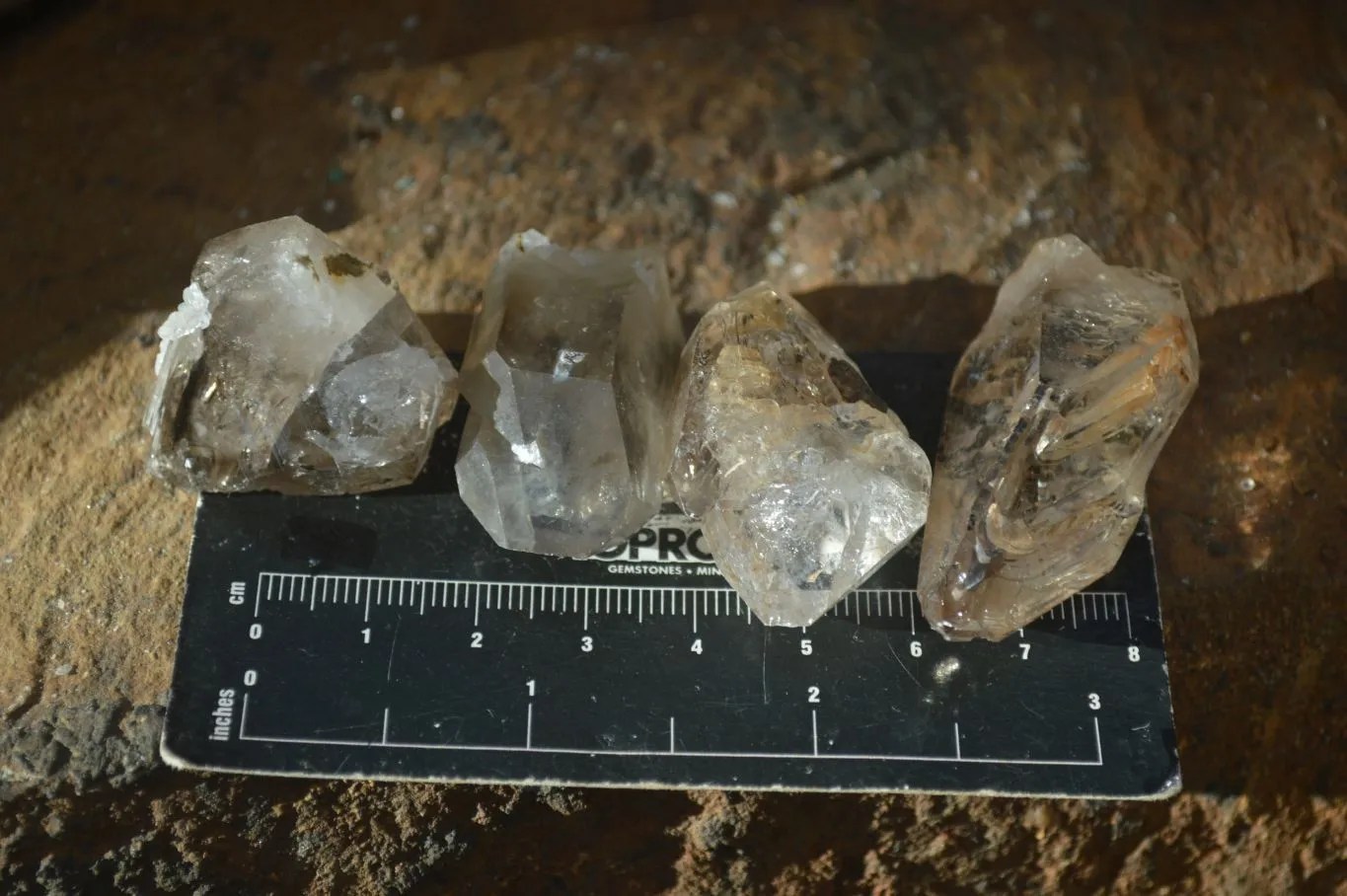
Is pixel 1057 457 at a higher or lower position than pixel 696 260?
lower

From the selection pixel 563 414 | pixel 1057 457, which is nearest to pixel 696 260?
pixel 563 414

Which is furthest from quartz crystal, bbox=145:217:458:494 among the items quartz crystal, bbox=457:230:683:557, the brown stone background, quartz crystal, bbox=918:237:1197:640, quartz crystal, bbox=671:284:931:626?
quartz crystal, bbox=918:237:1197:640

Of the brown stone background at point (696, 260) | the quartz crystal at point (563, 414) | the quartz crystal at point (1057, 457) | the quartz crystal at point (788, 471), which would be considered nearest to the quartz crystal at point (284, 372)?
the quartz crystal at point (563, 414)

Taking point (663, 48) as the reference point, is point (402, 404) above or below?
below

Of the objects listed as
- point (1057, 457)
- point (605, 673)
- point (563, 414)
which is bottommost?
point (605, 673)

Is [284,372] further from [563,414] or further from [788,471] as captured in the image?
[788,471]

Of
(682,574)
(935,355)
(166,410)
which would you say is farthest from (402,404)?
(935,355)

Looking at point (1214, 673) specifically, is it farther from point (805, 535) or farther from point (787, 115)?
point (787, 115)
